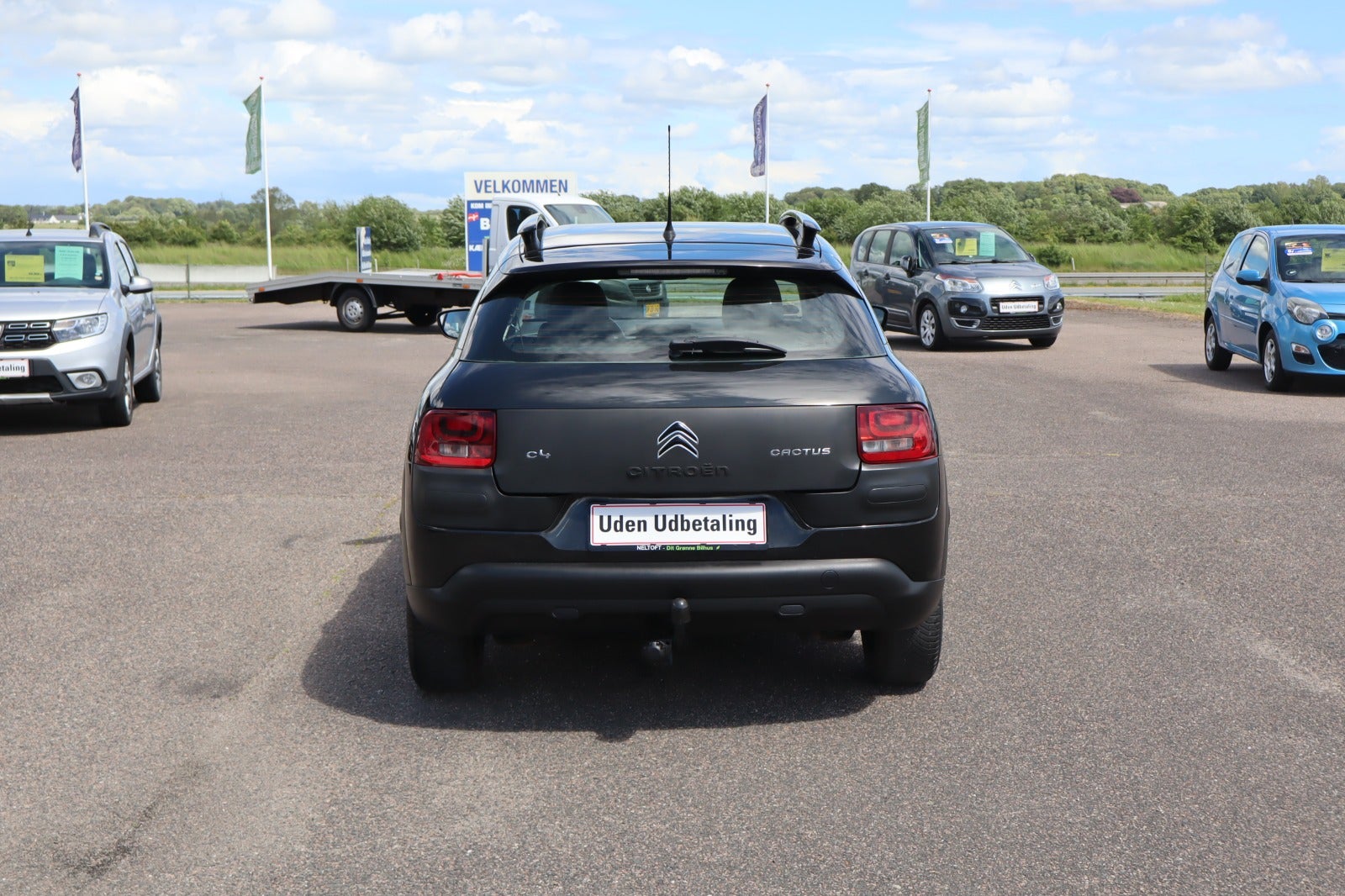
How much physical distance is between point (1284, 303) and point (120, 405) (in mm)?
10807

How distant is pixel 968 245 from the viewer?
21031 millimetres

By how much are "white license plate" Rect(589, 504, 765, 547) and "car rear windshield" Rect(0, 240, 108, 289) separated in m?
9.76

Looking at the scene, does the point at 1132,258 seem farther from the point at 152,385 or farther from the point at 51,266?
the point at 51,266

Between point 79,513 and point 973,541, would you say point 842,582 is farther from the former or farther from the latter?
point 79,513

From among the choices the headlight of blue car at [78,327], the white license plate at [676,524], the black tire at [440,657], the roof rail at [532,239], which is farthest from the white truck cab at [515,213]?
the white license plate at [676,524]

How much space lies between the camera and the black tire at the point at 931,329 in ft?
66.9

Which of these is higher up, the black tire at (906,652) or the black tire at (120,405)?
the black tire at (120,405)

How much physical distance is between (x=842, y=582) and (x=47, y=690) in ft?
9.14

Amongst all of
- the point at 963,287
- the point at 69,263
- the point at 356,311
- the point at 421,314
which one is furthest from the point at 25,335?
the point at 421,314

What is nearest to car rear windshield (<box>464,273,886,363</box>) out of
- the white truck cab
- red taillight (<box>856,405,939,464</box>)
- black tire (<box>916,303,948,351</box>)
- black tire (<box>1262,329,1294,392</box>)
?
red taillight (<box>856,405,939,464</box>)

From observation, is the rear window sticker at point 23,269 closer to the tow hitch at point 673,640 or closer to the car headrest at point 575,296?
the car headrest at point 575,296

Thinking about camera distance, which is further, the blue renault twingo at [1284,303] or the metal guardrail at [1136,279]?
the metal guardrail at [1136,279]

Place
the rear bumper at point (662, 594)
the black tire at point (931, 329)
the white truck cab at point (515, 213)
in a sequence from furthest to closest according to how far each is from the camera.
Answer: the white truck cab at point (515, 213)
the black tire at point (931, 329)
the rear bumper at point (662, 594)

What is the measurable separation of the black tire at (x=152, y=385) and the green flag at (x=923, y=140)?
2734cm
